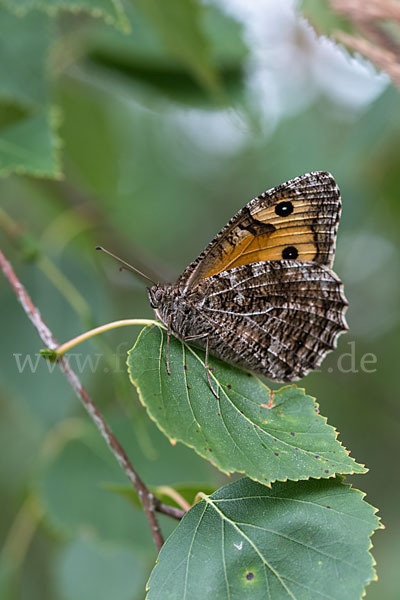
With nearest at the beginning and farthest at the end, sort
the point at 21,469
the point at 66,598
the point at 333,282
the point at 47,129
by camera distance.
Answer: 1. the point at 333,282
2. the point at 47,129
3. the point at 66,598
4. the point at 21,469

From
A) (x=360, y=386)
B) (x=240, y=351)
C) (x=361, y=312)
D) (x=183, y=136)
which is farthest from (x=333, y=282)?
(x=183, y=136)

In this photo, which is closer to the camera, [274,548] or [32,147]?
[274,548]

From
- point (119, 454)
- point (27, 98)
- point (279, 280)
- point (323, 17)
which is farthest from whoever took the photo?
point (27, 98)

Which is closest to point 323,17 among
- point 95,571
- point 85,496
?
point 85,496

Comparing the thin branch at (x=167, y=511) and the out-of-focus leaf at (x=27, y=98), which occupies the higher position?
the out-of-focus leaf at (x=27, y=98)

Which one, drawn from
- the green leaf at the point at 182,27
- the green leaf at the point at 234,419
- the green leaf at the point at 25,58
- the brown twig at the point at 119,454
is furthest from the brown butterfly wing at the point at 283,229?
the green leaf at the point at 25,58

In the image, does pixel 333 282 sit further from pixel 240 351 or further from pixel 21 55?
pixel 21 55

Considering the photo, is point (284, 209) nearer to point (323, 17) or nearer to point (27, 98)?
point (323, 17)

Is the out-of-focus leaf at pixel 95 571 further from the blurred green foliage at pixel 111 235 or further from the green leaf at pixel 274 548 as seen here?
the green leaf at pixel 274 548
